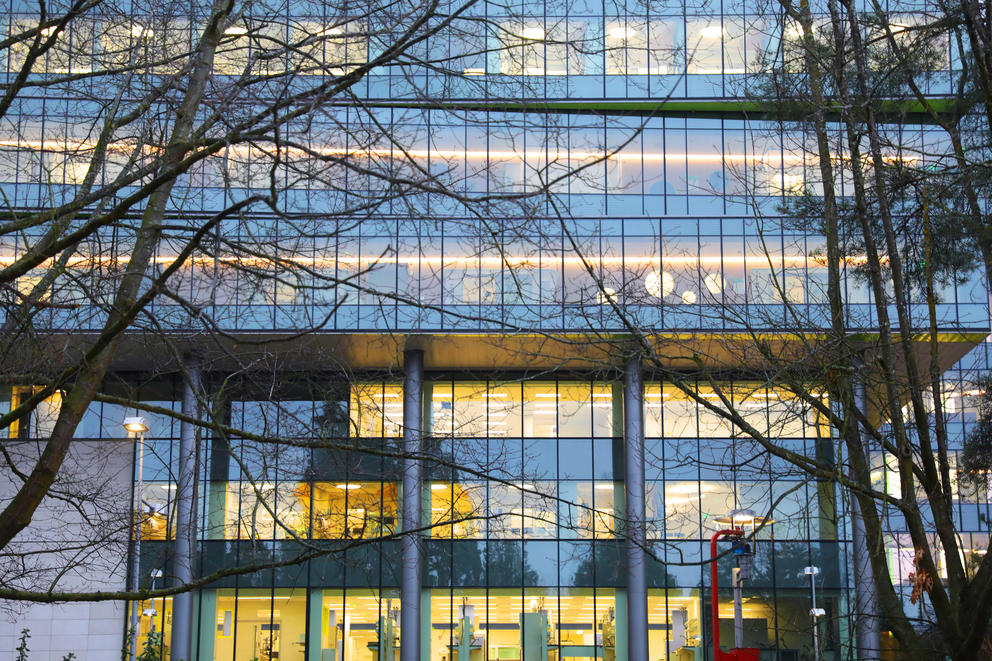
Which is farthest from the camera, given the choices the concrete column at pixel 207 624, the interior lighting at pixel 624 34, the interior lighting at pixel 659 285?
the concrete column at pixel 207 624

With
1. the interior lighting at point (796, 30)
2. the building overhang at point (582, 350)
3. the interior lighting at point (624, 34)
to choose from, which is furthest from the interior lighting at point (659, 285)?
the interior lighting at point (796, 30)

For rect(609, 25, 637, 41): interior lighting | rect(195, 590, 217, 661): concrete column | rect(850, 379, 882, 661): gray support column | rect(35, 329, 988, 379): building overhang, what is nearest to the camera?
rect(35, 329, 988, 379): building overhang

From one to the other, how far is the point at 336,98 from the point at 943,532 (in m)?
5.59

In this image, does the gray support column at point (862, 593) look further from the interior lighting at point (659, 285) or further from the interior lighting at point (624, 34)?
the interior lighting at point (624, 34)

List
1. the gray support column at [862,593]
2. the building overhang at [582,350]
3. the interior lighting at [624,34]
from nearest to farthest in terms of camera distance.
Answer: the building overhang at [582,350], the interior lighting at [624,34], the gray support column at [862,593]

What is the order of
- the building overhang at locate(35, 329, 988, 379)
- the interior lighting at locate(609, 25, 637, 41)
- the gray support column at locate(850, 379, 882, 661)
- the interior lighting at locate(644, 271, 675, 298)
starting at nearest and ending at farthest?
the building overhang at locate(35, 329, 988, 379), the interior lighting at locate(609, 25, 637, 41), the gray support column at locate(850, 379, 882, 661), the interior lighting at locate(644, 271, 675, 298)

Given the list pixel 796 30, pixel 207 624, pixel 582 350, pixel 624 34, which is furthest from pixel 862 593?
pixel 207 624

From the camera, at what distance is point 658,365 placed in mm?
9086

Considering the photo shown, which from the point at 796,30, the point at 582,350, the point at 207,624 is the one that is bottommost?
the point at 207,624

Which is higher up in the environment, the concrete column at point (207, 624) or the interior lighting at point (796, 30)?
the interior lighting at point (796, 30)

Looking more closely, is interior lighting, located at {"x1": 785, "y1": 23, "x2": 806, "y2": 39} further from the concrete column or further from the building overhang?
the concrete column

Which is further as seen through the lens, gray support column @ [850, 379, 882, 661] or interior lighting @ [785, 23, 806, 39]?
interior lighting @ [785, 23, 806, 39]

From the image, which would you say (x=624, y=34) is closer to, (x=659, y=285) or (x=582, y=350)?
(x=659, y=285)

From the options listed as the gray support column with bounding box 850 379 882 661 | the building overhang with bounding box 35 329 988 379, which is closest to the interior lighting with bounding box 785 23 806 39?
the building overhang with bounding box 35 329 988 379
